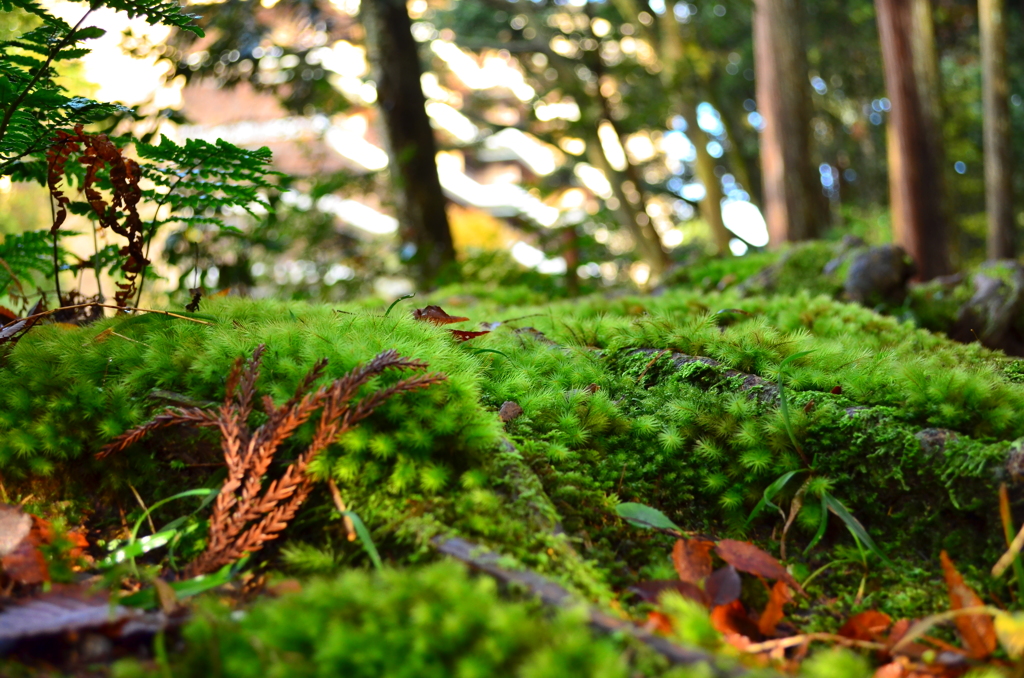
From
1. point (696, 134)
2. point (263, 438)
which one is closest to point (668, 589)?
point (263, 438)

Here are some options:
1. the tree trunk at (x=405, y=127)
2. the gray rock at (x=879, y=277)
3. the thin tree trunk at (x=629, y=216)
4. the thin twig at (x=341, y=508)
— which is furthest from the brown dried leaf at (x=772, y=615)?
the thin tree trunk at (x=629, y=216)

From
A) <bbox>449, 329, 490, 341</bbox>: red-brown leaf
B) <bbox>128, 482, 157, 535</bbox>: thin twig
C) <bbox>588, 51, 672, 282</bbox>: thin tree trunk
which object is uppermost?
<bbox>588, 51, 672, 282</bbox>: thin tree trunk

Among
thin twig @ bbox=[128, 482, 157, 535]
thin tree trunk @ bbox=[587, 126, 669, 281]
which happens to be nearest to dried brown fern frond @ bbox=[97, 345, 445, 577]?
thin twig @ bbox=[128, 482, 157, 535]

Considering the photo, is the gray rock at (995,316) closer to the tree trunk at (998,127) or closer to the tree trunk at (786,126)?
the tree trunk at (786,126)

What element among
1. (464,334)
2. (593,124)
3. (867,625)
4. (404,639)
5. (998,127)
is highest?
(593,124)

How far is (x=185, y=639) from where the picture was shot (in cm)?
109

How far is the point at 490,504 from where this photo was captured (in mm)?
1317

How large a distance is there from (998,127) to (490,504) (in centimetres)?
1242

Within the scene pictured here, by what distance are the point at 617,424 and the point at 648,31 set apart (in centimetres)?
1200

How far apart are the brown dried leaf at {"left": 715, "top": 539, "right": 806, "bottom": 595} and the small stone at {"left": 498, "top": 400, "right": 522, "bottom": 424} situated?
561 millimetres

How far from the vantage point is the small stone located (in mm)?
1669

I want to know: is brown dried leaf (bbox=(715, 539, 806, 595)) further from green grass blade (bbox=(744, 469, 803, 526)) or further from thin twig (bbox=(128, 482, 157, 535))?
thin twig (bbox=(128, 482, 157, 535))

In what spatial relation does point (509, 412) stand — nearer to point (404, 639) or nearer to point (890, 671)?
point (404, 639)

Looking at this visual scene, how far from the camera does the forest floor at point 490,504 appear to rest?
1.02 m
